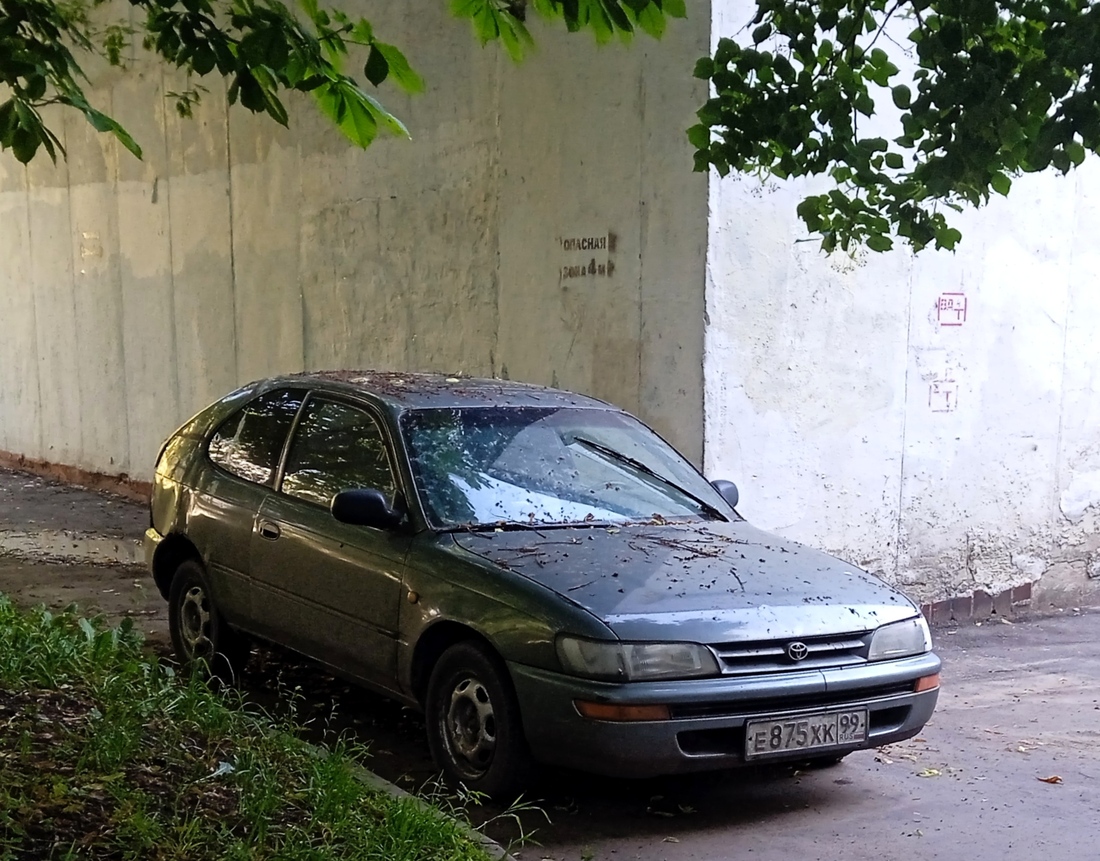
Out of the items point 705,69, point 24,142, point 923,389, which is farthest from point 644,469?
point 923,389

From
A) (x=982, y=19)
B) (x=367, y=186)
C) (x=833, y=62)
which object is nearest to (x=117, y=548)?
(x=367, y=186)

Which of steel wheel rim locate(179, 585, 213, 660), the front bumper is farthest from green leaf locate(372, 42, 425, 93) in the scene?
steel wheel rim locate(179, 585, 213, 660)

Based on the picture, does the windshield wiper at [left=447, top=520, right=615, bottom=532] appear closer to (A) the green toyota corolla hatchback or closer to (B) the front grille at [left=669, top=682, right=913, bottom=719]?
(A) the green toyota corolla hatchback

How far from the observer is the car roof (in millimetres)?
6164

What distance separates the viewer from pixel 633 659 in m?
4.70

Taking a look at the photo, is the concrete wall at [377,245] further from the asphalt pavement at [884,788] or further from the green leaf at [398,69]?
the green leaf at [398,69]

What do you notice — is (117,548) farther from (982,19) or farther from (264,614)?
(982,19)

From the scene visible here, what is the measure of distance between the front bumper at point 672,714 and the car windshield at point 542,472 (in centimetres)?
100

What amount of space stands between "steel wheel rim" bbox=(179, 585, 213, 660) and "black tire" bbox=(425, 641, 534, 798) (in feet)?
6.45

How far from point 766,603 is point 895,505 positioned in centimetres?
429

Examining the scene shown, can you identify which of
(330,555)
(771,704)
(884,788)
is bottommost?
(884,788)

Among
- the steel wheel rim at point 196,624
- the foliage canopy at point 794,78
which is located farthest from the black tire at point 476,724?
the foliage canopy at point 794,78

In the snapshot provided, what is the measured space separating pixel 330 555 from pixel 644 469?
60.2 inches

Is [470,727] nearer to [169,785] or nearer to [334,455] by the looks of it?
[169,785]
